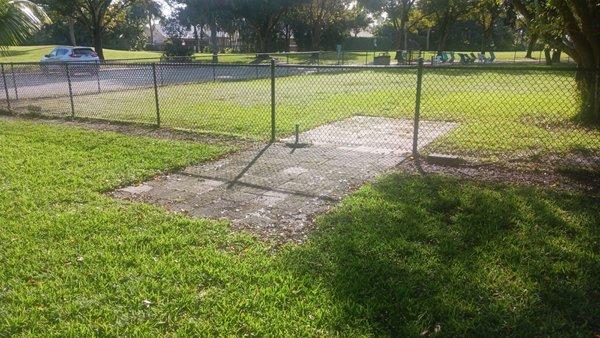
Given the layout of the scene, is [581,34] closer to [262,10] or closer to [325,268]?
[325,268]

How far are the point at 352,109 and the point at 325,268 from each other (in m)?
8.27

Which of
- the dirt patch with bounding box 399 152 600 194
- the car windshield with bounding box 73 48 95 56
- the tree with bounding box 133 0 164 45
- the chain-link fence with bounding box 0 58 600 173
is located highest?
the tree with bounding box 133 0 164 45

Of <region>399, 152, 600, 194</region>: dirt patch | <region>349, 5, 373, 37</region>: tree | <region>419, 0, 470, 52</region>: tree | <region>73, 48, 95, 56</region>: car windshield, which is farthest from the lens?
<region>349, 5, 373, 37</region>: tree

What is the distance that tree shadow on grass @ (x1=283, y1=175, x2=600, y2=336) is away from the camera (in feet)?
9.71

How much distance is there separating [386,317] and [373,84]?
50.7 ft

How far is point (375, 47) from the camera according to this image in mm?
60094

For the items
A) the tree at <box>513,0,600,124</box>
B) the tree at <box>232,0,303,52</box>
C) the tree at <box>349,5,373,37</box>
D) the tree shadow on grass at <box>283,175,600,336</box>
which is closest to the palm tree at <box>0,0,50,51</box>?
the tree shadow on grass at <box>283,175,600,336</box>

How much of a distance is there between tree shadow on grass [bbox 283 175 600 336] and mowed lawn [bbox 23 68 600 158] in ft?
7.29

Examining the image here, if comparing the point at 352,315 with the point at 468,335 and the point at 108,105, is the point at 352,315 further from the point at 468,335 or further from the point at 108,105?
the point at 108,105

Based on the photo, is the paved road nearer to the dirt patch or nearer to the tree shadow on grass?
the dirt patch

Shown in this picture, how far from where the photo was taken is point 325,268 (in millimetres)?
3592

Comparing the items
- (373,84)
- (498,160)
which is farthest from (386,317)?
(373,84)

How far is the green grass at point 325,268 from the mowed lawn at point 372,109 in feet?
8.36

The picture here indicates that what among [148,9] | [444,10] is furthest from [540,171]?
[148,9]
